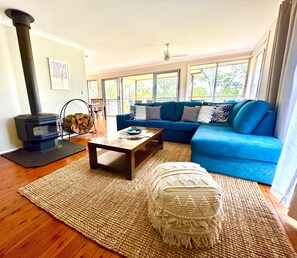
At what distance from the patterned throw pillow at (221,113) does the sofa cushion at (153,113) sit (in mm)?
1208

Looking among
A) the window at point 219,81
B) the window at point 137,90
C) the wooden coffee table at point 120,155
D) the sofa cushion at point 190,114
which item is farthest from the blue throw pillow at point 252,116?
the window at point 137,90

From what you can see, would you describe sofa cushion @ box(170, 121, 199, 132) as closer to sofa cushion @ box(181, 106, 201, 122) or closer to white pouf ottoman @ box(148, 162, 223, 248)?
sofa cushion @ box(181, 106, 201, 122)

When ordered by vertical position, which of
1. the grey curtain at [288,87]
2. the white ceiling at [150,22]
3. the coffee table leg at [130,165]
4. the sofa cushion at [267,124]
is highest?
the white ceiling at [150,22]

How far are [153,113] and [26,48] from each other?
2592 millimetres

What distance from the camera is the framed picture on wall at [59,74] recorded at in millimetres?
3099

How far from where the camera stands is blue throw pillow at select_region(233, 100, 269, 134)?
1.81 metres

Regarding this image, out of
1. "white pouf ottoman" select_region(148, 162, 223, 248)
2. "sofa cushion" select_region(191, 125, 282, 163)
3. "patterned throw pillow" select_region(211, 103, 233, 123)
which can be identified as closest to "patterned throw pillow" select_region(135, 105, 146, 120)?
"patterned throw pillow" select_region(211, 103, 233, 123)

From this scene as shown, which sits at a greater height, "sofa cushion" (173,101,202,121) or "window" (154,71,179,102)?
"window" (154,71,179,102)

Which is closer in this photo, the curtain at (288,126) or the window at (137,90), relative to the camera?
the curtain at (288,126)

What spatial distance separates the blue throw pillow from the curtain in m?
0.17

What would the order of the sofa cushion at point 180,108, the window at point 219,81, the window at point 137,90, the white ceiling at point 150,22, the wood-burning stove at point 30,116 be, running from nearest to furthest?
the white ceiling at point 150,22 < the wood-burning stove at point 30,116 < the sofa cushion at point 180,108 < the window at point 219,81 < the window at point 137,90

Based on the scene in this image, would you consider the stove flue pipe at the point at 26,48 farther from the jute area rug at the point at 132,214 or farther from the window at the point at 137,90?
the window at the point at 137,90

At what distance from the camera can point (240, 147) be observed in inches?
61.8

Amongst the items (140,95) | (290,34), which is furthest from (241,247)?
(140,95)
